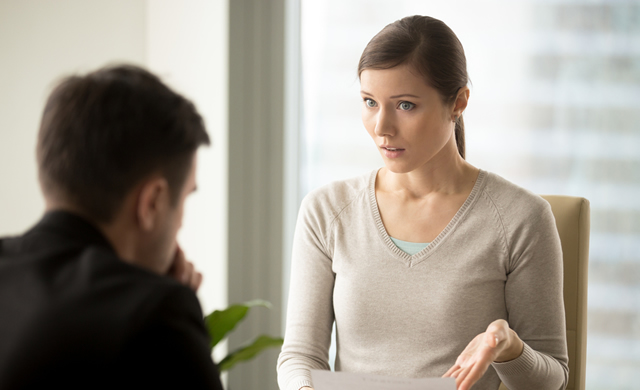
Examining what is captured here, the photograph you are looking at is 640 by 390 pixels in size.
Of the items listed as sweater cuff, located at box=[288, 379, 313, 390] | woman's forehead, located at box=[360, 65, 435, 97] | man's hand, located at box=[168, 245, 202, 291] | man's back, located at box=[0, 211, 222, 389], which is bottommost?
sweater cuff, located at box=[288, 379, 313, 390]

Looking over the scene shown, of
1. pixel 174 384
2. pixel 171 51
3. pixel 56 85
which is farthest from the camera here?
pixel 171 51

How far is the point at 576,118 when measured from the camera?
1848 mm

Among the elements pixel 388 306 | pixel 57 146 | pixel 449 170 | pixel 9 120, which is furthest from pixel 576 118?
pixel 9 120

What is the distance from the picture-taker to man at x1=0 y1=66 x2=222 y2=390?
1.76ft

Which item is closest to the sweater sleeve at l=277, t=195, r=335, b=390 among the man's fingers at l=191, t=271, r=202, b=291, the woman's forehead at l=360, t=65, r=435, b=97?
the woman's forehead at l=360, t=65, r=435, b=97

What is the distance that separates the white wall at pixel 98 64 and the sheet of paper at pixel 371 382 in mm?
1137

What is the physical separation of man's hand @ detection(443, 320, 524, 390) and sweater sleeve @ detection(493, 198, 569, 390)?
14 cm

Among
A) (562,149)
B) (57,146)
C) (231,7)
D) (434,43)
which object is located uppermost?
(231,7)

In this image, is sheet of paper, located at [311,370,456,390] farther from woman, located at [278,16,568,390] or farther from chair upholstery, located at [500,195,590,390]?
chair upholstery, located at [500,195,590,390]

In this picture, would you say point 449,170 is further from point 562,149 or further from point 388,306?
point 562,149

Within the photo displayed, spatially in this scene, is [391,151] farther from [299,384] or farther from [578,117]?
[578,117]

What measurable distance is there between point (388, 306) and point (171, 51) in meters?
1.45

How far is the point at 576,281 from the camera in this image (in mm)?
1378

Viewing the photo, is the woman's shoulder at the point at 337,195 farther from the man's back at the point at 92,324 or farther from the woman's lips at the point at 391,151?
the man's back at the point at 92,324
